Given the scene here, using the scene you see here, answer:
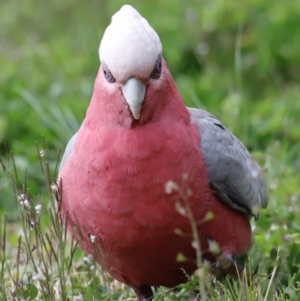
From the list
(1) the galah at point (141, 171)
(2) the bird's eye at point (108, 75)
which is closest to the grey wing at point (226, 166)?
(1) the galah at point (141, 171)

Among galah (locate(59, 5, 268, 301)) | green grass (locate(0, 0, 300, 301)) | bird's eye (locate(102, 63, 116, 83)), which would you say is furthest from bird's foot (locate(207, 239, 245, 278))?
green grass (locate(0, 0, 300, 301))

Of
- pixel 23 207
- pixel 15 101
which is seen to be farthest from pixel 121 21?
pixel 15 101

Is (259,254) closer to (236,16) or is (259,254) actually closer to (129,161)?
(129,161)

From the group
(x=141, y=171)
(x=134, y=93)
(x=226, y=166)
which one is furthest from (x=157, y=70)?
(x=226, y=166)

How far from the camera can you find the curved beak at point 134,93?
3.04m

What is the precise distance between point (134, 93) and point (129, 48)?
0.17 m

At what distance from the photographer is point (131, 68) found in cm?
301

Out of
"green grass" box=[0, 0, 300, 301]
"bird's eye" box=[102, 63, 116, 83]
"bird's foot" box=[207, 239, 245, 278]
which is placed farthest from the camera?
"green grass" box=[0, 0, 300, 301]

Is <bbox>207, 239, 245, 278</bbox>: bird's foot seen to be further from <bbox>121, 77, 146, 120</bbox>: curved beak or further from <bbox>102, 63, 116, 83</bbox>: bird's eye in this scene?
<bbox>102, 63, 116, 83</bbox>: bird's eye

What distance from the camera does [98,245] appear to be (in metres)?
3.17

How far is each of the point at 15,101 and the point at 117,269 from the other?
9.12ft

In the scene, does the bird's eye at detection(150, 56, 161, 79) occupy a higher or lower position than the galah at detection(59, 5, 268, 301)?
higher

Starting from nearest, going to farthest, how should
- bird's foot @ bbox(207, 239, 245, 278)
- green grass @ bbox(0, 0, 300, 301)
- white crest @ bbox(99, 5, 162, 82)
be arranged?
Result: white crest @ bbox(99, 5, 162, 82)
bird's foot @ bbox(207, 239, 245, 278)
green grass @ bbox(0, 0, 300, 301)

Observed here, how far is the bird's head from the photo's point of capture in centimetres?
300
